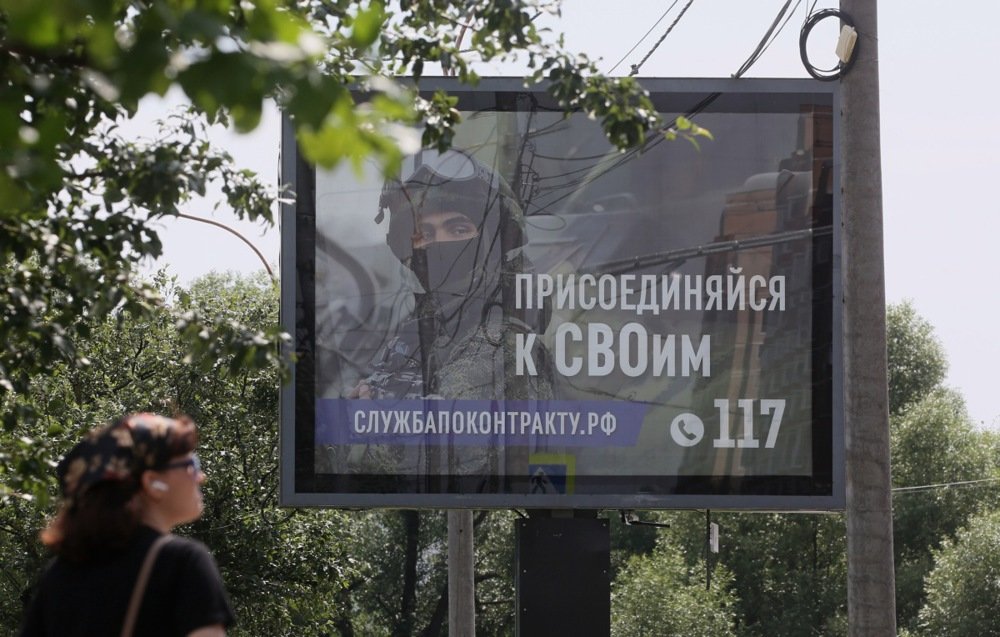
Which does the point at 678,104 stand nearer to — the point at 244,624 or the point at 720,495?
the point at 720,495

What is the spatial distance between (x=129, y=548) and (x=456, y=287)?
21.6ft

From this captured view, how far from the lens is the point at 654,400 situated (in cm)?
949

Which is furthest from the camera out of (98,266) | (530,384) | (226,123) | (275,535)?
(275,535)

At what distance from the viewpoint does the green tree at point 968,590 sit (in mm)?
30125

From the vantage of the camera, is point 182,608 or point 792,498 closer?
point 182,608

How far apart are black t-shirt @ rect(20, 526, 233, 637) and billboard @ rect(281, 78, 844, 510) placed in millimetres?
6394

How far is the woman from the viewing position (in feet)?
9.63

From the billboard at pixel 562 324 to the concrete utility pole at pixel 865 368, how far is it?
257 centimetres

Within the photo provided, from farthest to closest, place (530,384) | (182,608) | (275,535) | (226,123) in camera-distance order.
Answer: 1. (275,535)
2. (530,384)
3. (226,123)
4. (182,608)

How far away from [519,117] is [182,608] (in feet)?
23.1

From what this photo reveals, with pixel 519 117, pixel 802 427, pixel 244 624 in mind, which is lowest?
pixel 244 624

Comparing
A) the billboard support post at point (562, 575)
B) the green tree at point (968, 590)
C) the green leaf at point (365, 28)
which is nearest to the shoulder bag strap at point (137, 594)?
the green leaf at point (365, 28)

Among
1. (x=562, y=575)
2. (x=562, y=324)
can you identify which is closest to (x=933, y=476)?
(x=562, y=575)

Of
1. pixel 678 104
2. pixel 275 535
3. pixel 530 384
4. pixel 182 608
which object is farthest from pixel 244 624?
pixel 182 608
